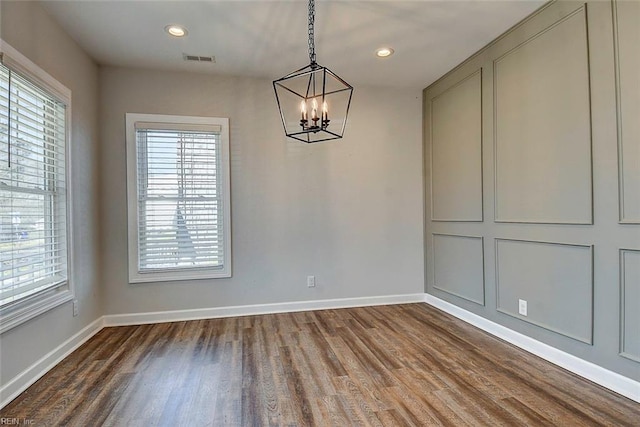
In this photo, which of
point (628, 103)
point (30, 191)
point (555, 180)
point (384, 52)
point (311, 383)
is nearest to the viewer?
point (628, 103)

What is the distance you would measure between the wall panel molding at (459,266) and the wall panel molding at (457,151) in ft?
0.83

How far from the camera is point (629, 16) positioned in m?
2.00

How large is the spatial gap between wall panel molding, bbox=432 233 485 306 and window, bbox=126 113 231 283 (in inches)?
98.8

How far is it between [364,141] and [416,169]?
787 mm

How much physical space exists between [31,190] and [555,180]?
12.8 feet

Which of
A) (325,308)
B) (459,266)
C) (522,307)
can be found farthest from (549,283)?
(325,308)

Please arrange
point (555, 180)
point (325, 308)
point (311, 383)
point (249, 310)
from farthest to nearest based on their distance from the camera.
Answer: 1. point (325, 308)
2. point (249, 310)
3. point (555, 180)
4. point (311, 383)

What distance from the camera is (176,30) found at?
9.22 feet

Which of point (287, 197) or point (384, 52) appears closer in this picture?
point (384, 52)

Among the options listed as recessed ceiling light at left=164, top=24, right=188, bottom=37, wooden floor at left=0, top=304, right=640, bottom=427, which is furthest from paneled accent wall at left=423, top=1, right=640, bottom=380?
recessed ceiling light at left=164, top=24, right=188, bottom=37

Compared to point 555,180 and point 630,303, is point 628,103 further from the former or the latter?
point 630,303

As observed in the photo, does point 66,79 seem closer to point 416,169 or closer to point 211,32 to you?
point 211,32

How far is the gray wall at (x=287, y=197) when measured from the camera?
137 inches

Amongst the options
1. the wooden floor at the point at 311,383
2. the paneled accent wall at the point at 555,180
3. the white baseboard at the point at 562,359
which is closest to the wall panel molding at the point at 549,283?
the paneled accent wall at the point at 555,180
